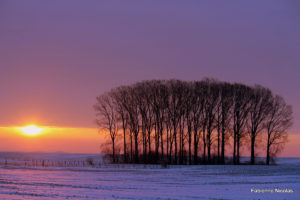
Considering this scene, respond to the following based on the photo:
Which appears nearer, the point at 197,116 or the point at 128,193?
the point at 128,193

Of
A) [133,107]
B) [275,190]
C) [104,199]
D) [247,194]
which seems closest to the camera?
[104,199]

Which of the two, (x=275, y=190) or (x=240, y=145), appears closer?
(x=275, y=190)

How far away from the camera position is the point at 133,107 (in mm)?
97688

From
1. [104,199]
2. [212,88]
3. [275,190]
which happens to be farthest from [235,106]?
[104,199]

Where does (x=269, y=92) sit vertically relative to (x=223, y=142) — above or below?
above

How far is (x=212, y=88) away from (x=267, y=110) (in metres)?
12.4

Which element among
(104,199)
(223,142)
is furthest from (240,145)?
(104,199)

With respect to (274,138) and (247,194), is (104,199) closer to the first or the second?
(247,194)

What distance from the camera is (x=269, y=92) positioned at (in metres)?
96.8

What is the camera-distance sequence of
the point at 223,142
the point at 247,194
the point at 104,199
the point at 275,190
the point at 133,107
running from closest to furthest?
the point at 104,199
the point at 247,194
the point at 275,190
the point at 223,142
the point at 133,107

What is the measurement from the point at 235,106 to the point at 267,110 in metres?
7.05

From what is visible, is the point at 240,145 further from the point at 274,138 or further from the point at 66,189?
the point at 66,189

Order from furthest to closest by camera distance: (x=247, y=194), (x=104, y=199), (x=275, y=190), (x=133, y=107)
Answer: (x=133, y=107) < (x=275, y=190) < (x=247, y=194) < (x=104, y=199)

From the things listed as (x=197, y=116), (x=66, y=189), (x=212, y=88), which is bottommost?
(x=66, y=189)
